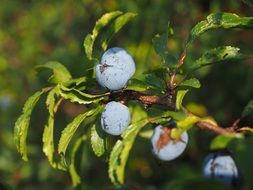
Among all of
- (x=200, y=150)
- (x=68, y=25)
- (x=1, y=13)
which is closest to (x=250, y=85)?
(x=200, y=150)

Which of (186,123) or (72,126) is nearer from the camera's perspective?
(186,123)

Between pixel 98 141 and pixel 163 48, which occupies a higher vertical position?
pixel 163 48

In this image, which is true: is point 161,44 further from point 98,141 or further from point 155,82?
point 98,141

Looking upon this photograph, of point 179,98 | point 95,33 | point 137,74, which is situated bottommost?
point 137,74

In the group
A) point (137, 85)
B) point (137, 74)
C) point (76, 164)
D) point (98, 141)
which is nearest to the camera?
point (137, 85)

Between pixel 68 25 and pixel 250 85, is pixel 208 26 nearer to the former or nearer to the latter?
pixel 250 85

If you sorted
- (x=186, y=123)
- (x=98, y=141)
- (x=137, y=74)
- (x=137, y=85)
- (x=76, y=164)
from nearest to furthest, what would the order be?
1. (x=186, y=123)
2. (x=137, y=85)
3. (x=98, y=141)
4. (x=76, y=164)
5. (x=137, y=74)

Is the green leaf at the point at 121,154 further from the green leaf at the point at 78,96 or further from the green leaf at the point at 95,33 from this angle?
the green leaf at the point at 95,33

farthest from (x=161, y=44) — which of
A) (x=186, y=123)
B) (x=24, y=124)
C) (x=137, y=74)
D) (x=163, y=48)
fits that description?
(x=137, y=74)
